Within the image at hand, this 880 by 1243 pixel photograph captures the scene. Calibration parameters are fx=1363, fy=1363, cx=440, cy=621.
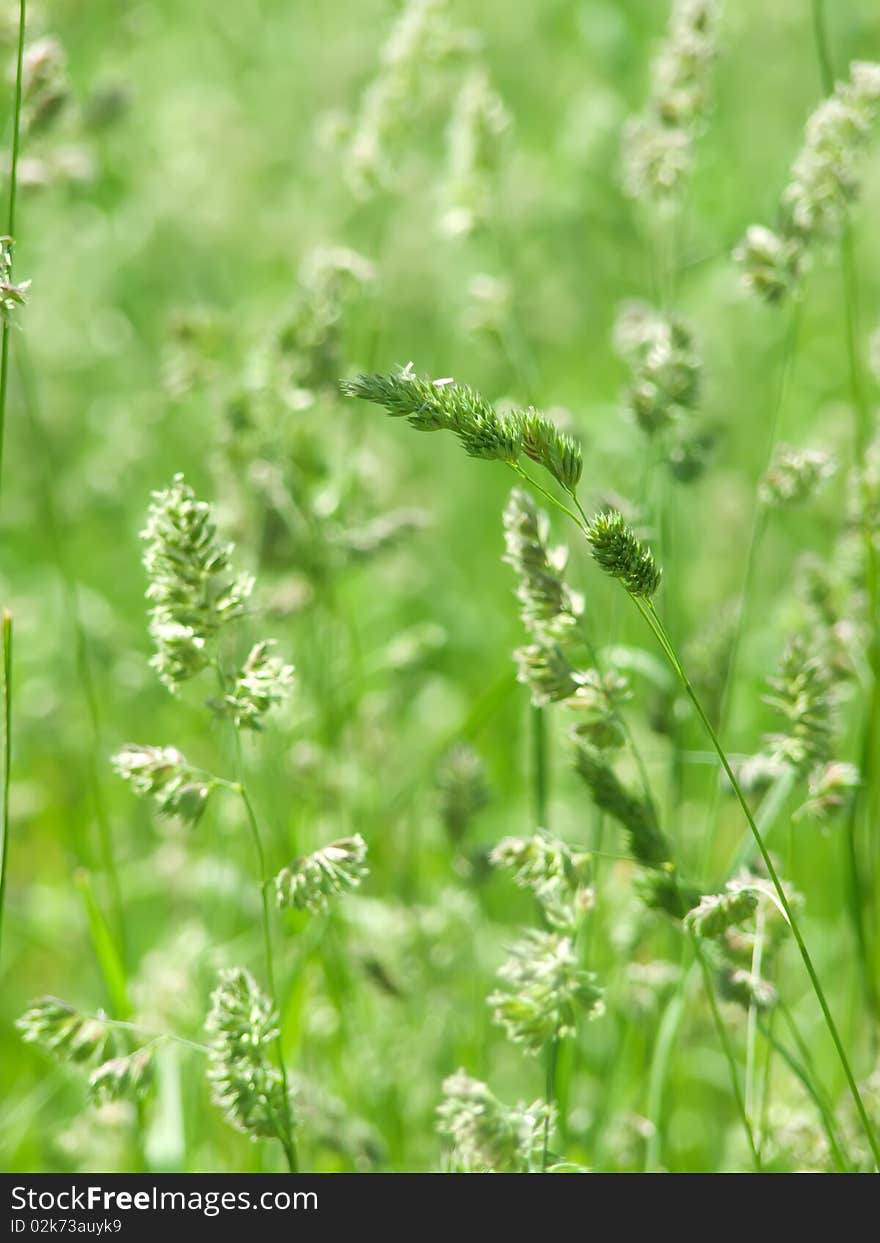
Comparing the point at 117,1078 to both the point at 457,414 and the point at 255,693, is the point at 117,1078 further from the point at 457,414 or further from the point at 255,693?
the point at 457,414

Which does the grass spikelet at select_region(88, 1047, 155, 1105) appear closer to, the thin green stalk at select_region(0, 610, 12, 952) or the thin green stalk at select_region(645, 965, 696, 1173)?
the thin green stalk at select_region(0, 610, 12, 952)

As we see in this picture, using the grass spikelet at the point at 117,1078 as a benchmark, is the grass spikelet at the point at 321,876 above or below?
above

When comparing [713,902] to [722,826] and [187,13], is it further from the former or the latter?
[187,13]

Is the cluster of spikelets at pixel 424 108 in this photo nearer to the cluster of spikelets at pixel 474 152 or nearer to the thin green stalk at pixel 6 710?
the cluster of spikelets at pixel 474 152

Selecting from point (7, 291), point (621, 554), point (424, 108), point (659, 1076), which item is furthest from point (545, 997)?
point (424, 108)

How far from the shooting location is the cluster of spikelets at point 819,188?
1.74 m

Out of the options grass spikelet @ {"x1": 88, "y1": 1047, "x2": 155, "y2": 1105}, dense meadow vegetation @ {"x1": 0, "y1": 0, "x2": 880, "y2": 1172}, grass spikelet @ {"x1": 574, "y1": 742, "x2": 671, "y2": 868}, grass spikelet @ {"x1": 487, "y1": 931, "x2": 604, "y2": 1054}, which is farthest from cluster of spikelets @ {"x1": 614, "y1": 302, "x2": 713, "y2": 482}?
grass spikelet @ {"x1": 88, "y1": 1047, "x2": 155, "y2": 1105}

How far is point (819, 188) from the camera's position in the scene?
176 cm

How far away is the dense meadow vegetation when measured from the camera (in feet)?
5.00

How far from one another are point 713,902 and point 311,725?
5.85 ft

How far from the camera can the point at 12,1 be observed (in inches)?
92.5

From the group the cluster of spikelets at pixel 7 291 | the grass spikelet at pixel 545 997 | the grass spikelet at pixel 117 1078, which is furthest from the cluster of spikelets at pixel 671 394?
the grass spikelet at pixel 117 1078
